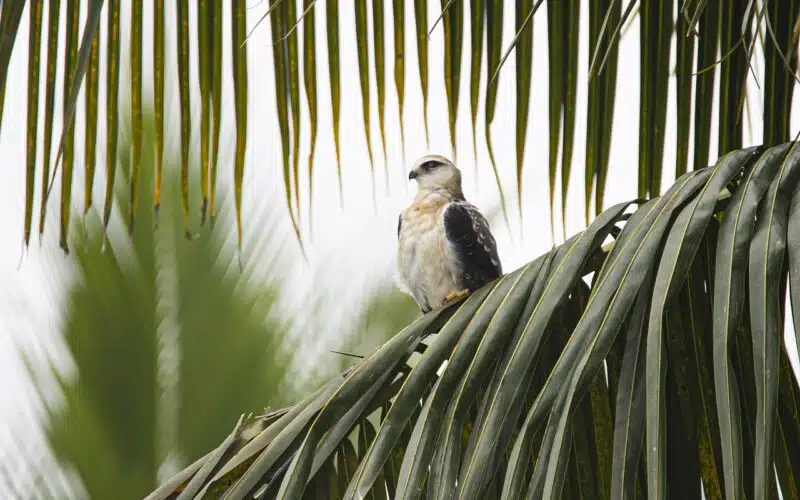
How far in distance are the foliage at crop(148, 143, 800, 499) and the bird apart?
1.74 m

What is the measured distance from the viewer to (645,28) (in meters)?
2.06

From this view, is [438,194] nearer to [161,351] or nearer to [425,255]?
[425,255]

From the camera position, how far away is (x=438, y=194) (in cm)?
369

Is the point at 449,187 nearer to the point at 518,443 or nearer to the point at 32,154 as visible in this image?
the point at 32,154

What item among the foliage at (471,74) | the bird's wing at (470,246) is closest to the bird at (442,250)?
the bird's wing at (470,246)

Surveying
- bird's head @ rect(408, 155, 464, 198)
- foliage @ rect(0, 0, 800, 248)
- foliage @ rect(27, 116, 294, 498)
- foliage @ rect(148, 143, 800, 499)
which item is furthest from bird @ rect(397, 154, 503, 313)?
foliage @ rect(27, 116, 294, 498)

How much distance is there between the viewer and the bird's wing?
3.42m

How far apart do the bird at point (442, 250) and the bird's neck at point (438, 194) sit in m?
0.01

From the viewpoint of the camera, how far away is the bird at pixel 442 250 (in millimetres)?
3424

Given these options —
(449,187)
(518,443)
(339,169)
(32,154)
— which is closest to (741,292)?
(518,443)

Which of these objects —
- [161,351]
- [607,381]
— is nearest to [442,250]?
[607,381]

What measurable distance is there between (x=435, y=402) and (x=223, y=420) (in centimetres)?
450

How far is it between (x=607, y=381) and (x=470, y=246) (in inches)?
71.8

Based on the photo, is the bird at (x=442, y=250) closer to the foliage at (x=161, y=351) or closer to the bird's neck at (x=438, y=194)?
the bird's neck at (x=438, y=194)
